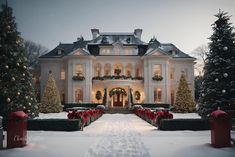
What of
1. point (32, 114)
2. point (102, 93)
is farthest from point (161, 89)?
point (32, 114)

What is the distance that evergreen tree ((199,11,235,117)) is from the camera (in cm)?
1589

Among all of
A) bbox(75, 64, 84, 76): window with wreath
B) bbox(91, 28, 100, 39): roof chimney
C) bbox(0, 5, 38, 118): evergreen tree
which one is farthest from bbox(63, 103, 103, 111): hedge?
bbox(0, 5, 38, 118): evergreen tree

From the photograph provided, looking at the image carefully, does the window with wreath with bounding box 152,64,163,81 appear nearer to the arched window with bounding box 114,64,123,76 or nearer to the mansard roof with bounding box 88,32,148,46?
the mansard roof with bounding box 88,32,148,46

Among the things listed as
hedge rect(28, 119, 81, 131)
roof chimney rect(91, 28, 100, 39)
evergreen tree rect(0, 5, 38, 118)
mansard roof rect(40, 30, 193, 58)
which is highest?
roof chimney rect(91, 28, 100, 39)

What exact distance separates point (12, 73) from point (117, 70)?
90.6 feet

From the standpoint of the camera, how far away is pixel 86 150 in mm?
8250

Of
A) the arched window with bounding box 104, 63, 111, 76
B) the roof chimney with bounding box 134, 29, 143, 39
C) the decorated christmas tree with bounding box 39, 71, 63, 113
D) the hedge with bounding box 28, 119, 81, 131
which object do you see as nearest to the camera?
the hedge with bounding box 28, 119, 81, 131

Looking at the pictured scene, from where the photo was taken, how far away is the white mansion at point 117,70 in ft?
128

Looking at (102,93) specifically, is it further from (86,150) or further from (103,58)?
(86,150)

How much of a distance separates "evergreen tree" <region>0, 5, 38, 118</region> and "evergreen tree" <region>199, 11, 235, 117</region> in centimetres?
1094

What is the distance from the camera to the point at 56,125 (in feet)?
44.8

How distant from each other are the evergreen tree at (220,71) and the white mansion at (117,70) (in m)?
21.3

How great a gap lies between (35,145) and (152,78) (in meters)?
31.4

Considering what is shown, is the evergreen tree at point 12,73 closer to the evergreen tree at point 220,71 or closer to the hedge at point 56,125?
the hedge at point 56,125
